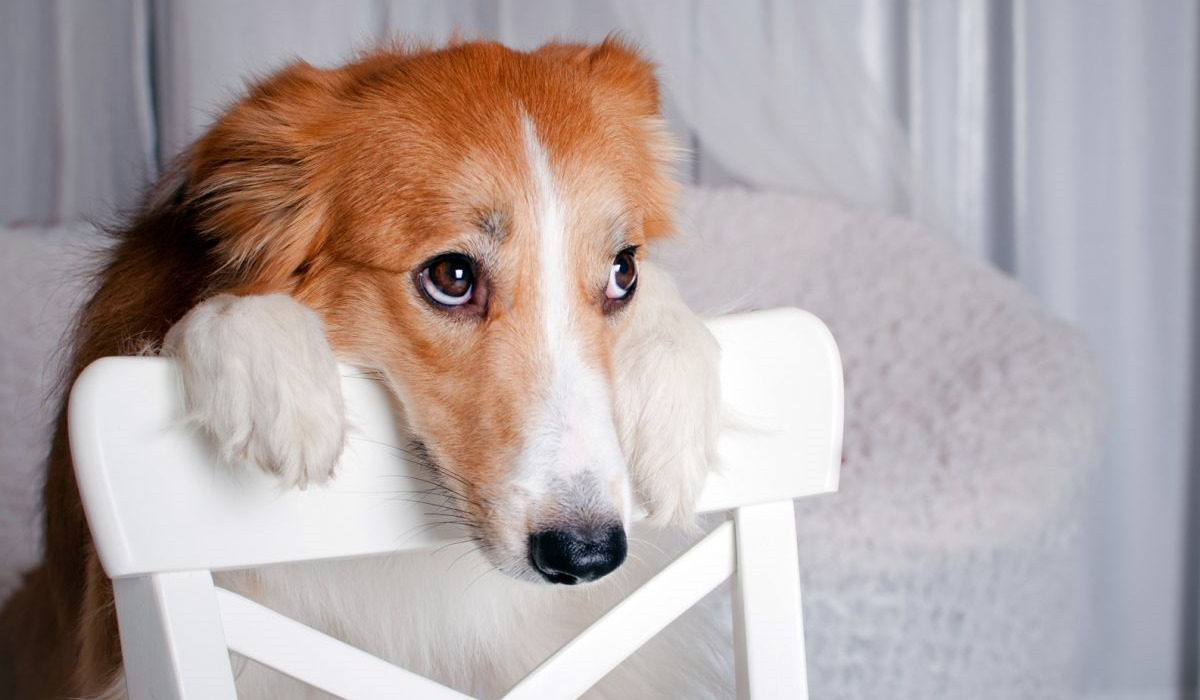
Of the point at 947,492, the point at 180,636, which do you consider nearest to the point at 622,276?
the point at 180,636

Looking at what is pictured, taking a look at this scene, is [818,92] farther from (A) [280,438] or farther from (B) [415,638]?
(A) [280,438]

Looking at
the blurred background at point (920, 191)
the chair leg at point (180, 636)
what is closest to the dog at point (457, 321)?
the chair leg at point (180, 636)

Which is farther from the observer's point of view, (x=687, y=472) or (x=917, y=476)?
(x=917, y=476)

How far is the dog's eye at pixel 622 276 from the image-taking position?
3.58ft

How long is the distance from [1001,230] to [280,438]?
104 inches

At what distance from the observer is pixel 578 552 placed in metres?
0.84

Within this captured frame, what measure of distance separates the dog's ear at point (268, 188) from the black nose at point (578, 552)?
0.41 metres

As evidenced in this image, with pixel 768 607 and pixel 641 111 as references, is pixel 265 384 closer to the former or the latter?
pixel 768 607

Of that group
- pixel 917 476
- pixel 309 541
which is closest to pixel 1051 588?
pixel 917 476

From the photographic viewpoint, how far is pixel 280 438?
0.71 meters

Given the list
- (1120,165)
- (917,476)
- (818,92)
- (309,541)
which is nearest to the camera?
(309,541)

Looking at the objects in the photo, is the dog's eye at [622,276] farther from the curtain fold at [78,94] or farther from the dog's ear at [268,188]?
the curtain fold at [78,94]

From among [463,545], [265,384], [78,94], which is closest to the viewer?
[265,384]

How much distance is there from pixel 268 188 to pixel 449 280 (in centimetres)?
23
